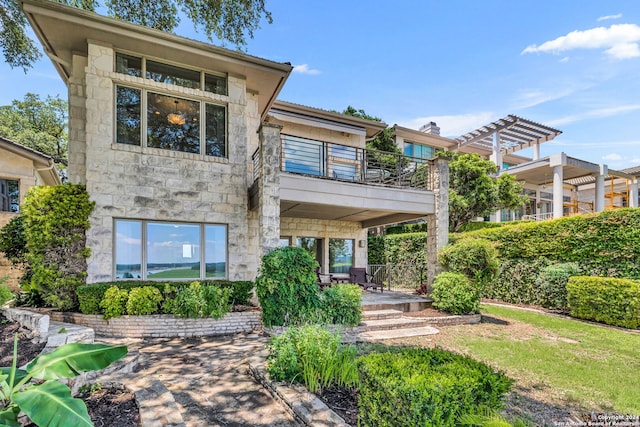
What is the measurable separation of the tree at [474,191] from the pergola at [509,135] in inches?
240

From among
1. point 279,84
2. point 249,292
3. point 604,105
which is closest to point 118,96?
point 279,84

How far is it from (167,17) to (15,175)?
35.8ft

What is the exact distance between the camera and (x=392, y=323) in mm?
8953

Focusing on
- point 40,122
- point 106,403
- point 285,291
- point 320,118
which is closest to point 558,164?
point 320,118

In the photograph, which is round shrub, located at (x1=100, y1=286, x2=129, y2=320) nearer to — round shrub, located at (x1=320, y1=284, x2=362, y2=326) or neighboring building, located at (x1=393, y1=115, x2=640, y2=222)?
round shrub, located at (x1=320, y1=284, x2=362, y2=326)

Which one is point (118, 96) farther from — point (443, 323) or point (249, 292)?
point (443, 323)

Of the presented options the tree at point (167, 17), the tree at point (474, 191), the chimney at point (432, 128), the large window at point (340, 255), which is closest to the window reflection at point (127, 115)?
the tree at point (167, 17)

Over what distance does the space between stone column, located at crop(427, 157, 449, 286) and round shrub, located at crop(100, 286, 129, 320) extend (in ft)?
31.6

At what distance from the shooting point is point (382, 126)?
16969mm

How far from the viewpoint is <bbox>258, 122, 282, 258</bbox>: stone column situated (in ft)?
29.4

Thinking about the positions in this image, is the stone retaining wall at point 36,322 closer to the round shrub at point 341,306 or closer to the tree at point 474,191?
the round shrub at point 341,306

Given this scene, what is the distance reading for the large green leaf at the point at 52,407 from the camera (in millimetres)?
2463

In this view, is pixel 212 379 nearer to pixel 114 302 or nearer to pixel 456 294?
pixel 114 302

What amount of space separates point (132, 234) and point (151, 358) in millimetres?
4173
